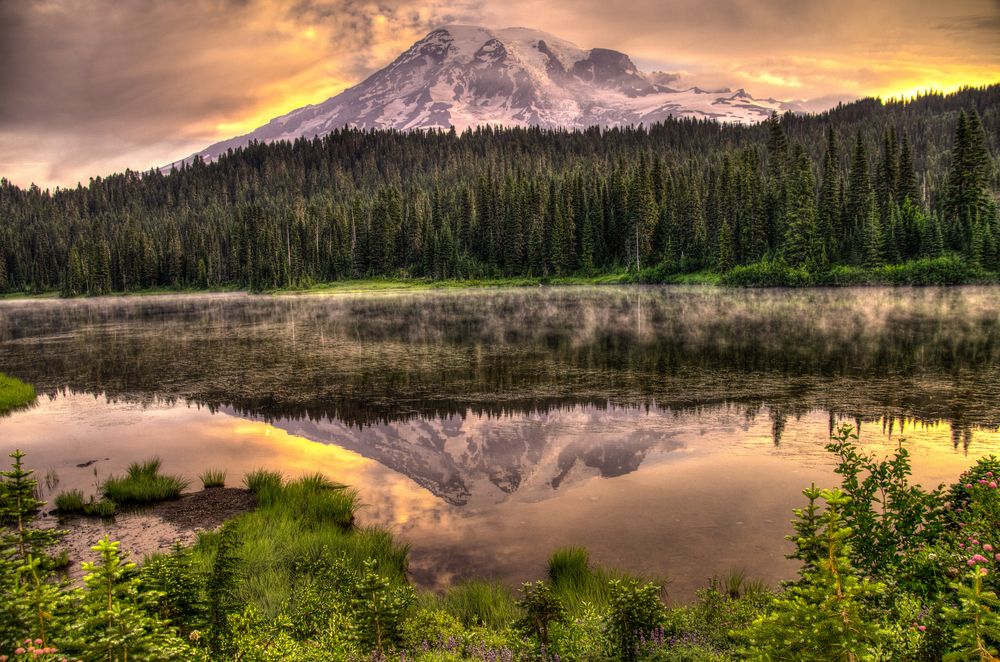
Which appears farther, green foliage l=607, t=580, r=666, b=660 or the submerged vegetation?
green foliage l=607, t=580, r=666, b=660

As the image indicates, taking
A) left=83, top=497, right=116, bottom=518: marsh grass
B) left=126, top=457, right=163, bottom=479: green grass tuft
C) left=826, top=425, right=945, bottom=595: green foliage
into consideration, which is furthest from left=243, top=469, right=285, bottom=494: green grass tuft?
left=826, top=425, right=945, bottom=595: green foliage

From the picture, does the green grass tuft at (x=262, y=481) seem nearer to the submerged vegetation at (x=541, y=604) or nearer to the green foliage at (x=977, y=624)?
the submerged vegetation at (x=541, y=604)

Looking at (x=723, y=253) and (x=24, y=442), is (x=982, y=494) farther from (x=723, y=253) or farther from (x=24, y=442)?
(x=723, y=253)

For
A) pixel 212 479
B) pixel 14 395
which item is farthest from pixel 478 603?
pixel 14 395

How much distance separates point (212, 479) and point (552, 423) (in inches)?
330

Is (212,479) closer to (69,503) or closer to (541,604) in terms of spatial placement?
(69,503)

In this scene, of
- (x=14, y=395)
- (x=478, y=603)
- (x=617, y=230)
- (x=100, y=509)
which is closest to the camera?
(x=478, y=603)

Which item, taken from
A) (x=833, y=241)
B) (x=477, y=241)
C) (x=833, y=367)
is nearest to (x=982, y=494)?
(x=833, y=367)

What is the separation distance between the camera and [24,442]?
16469 mm

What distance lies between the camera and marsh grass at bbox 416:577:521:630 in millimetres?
6836

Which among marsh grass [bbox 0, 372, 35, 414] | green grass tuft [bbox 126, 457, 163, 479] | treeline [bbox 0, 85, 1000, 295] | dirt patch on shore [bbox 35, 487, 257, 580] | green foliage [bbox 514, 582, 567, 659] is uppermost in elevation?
treeline [bbox 0, 85, 1000, 295]

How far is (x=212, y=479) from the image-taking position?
12.6 meters

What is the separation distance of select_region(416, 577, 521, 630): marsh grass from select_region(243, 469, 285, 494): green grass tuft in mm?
5473

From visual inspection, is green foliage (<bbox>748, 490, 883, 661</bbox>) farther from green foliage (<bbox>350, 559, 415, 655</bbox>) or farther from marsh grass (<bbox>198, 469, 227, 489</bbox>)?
marsh grass (<bbox>198, 469, 227, 489</bbox>)
